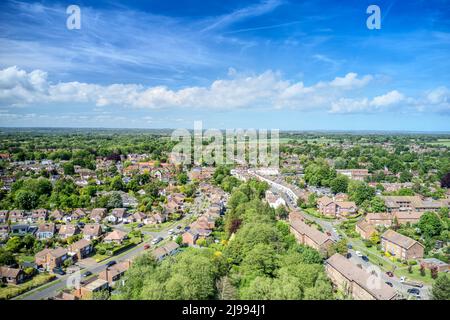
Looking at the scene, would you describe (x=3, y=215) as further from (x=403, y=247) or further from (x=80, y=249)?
(x=403, y=247)

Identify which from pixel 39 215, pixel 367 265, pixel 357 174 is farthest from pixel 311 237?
pixel 357 174

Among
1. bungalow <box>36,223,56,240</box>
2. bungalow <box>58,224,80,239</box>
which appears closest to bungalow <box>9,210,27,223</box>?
bungalow <box>36,223,56,240</box>

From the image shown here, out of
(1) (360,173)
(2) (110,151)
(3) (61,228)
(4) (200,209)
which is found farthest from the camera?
(2) (110,151)

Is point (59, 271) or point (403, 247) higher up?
point (403, 247)

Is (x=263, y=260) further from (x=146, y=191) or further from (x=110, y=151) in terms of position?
(x=110, y=151)

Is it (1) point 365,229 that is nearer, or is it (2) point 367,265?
(2) point 367,265
